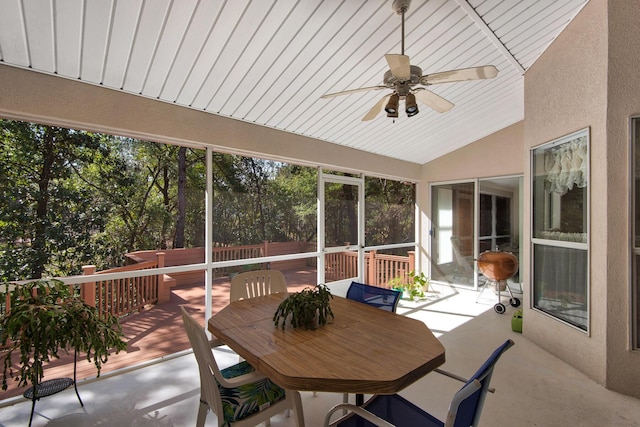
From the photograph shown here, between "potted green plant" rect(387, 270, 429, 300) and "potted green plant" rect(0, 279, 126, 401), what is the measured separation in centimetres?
429

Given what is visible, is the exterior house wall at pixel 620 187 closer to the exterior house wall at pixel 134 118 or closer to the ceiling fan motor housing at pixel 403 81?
the ceiling fan motor housing at pixel 403 81

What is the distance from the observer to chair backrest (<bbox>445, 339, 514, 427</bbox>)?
1.07 m

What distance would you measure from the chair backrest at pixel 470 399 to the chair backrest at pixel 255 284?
1864 mm

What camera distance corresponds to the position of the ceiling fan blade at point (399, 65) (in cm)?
187

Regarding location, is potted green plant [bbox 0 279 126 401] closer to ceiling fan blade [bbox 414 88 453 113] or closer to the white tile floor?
the white tile floor

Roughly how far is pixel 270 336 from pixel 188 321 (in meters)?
0.43

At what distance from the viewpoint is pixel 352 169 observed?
481cm

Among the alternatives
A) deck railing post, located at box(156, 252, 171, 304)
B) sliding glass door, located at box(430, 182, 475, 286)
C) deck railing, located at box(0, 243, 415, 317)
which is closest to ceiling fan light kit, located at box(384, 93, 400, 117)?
deck railing, located at box(0, 243, 415, 317)

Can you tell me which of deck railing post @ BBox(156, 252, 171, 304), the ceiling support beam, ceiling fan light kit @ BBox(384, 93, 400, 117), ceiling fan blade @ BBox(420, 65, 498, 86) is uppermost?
the ceiling support beam

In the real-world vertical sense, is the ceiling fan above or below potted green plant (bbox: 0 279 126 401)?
above

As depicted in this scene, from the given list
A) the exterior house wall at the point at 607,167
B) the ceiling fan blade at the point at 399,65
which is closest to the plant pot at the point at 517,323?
the exterior house wall at the point at 607,167

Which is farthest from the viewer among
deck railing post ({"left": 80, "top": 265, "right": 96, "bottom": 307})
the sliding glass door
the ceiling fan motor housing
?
the sliding glass door

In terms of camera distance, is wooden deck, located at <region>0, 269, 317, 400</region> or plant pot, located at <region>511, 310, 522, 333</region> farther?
plant pot, located at <region>511, 310, 522, 333</region>

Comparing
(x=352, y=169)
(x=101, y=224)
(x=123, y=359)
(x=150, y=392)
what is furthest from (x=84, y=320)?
(x=352, y=169)
